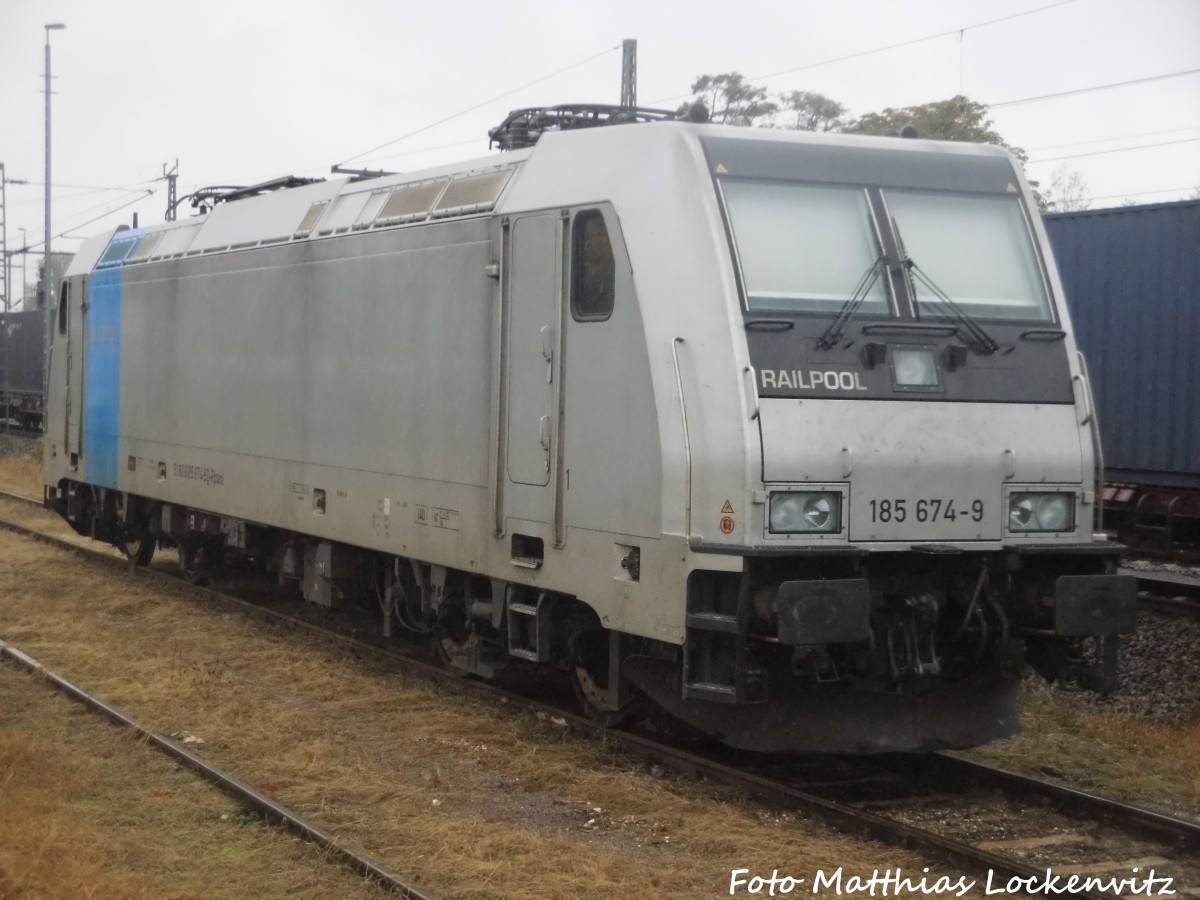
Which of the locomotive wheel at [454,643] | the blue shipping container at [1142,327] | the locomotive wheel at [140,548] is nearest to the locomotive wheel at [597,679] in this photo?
the locomotive wheel at [454,643]

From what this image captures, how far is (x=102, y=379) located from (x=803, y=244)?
10333mm

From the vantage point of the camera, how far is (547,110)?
945cm

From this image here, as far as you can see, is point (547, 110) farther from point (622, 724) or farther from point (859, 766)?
point (859, 766)

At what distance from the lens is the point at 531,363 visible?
8.16m

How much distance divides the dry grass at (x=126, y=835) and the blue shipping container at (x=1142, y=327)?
368 inches

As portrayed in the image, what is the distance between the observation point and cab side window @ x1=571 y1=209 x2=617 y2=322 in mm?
7504

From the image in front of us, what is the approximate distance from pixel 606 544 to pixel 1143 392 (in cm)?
774

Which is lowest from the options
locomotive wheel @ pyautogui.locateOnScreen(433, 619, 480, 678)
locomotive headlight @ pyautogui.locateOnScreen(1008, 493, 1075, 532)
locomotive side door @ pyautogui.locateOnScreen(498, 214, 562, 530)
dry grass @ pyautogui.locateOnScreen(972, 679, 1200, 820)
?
dry grass @ pyautogui.locateOnScreen(972, 679, 1200, 820)

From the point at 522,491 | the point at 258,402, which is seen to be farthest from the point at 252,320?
the point at 522,491

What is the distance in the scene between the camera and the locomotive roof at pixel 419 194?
746 centimetres

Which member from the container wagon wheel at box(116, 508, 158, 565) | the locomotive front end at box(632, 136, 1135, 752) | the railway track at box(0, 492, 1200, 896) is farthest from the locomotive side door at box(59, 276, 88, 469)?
the locomotive front end at box(632, 136, 1135, 752)

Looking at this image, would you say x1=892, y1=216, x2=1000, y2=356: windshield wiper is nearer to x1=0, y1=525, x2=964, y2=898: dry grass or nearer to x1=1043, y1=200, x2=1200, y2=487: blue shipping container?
x1=0, y1=525, x2=964, y2=898: dry grass

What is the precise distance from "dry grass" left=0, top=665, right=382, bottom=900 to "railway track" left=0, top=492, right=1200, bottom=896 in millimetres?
2159

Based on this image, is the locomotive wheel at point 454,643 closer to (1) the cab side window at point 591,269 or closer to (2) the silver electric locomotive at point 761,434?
(2) the silver electric locomotive at point 761,434
